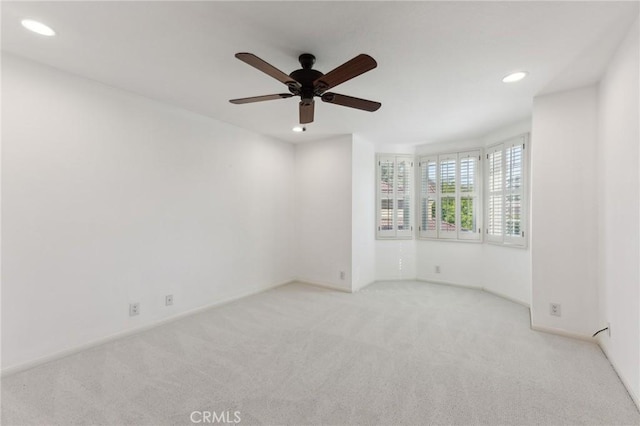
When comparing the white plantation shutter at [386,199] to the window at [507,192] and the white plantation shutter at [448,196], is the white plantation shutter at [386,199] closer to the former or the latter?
the white plantation shutter at [448,196]

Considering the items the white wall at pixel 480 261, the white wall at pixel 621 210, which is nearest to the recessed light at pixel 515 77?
the white wall at pixel 621 210

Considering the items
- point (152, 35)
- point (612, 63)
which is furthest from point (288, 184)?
point (612, 63)

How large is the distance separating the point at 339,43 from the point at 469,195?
3.54 m

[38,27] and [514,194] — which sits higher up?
[38,27]

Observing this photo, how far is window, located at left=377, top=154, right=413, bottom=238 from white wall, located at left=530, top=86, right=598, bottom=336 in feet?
7.09

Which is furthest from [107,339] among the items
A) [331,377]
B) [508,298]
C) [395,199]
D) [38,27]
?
[508,298]

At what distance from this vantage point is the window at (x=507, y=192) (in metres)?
3.65

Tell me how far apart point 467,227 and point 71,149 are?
17.0 feet

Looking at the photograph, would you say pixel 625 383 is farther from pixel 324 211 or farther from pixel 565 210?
pixel 324 211

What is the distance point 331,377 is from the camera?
206 cm

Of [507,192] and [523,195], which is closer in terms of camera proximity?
[523,195]

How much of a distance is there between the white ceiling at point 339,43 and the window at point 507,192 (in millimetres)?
1040

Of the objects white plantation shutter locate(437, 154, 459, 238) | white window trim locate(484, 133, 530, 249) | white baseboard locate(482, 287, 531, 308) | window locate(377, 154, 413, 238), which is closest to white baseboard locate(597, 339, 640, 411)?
white baseboard locate(482, 287, 531, 308)

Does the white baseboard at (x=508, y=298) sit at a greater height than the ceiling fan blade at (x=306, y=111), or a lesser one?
lesser
